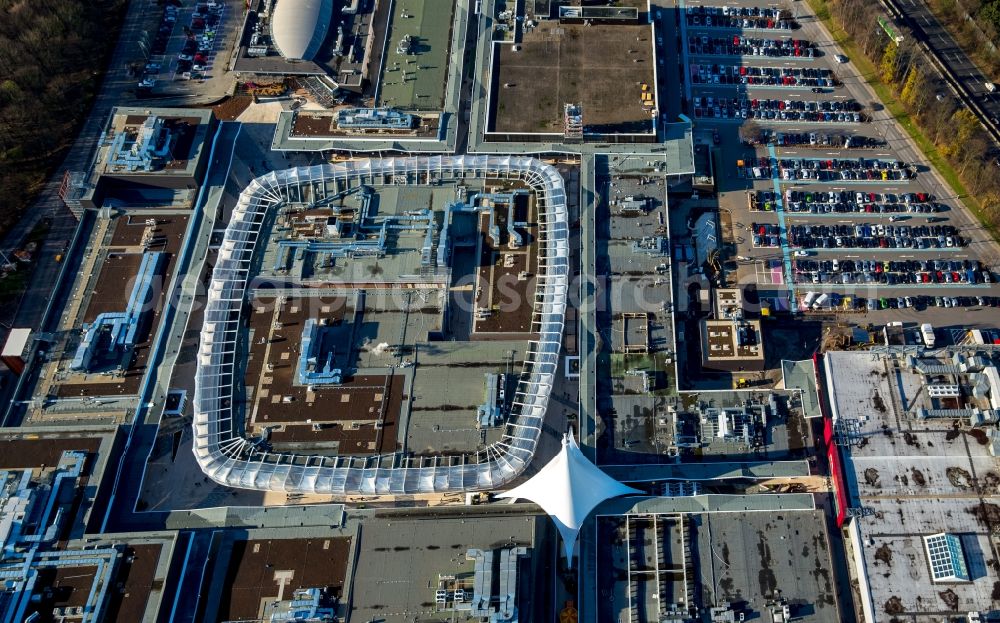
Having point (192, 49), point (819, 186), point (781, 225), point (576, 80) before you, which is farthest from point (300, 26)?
point (819, 186)

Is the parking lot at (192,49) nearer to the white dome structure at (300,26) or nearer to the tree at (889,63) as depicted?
the white dome structure at (300,26)

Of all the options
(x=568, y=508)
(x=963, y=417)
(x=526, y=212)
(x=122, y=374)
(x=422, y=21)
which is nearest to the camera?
(x=568, y=508)

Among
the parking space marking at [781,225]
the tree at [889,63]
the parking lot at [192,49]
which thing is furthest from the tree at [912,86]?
the parking lot at [192,49]

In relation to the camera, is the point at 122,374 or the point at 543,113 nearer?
the point at 122,374

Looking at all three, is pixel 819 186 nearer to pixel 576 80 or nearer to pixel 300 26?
pixel 576 80

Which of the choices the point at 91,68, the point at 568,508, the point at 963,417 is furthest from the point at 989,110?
the point at 91,68

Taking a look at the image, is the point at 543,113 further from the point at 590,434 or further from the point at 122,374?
the point at 122,374

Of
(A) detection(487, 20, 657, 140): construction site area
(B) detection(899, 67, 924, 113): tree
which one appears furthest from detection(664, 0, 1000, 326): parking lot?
(A) detection(487, 20, 657, 140): construction site area
